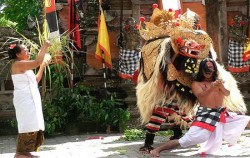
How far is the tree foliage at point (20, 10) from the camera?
1758cm

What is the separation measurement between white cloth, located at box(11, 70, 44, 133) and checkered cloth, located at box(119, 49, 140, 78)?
4.42m

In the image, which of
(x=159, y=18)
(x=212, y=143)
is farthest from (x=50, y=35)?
(x=212, y=143)

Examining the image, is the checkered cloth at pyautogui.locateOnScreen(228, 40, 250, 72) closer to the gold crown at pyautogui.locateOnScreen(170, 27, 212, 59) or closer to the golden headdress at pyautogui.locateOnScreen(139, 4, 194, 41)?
the golden headdress at pyautogui.locateOnScreen(139, 4, 194, 41)

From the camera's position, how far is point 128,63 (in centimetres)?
1001

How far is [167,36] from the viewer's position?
6.70m

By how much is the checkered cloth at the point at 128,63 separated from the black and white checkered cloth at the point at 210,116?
4084 mm

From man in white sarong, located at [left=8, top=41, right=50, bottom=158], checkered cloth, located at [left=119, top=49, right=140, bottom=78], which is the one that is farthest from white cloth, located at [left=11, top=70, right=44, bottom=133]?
checkered cloth, located at [left=119, top=49, right=140, bottom=78]

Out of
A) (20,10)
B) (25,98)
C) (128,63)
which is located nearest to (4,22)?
(20,10)

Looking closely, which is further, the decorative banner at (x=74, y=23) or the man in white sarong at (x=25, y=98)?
the decorative banner at (x=74, y=23)

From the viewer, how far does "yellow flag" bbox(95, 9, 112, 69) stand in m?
9.58

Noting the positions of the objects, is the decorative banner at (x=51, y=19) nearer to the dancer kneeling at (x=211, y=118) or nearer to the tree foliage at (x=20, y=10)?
the dancer kneeling at (x=211, y=118)

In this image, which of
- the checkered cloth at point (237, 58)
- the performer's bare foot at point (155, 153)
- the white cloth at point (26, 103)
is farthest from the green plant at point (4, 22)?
the performer's bare foot at point (155, 153)

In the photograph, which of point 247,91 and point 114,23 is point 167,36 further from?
point 247,91

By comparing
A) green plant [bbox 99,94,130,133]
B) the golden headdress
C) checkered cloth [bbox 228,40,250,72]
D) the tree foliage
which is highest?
the tree foliage
